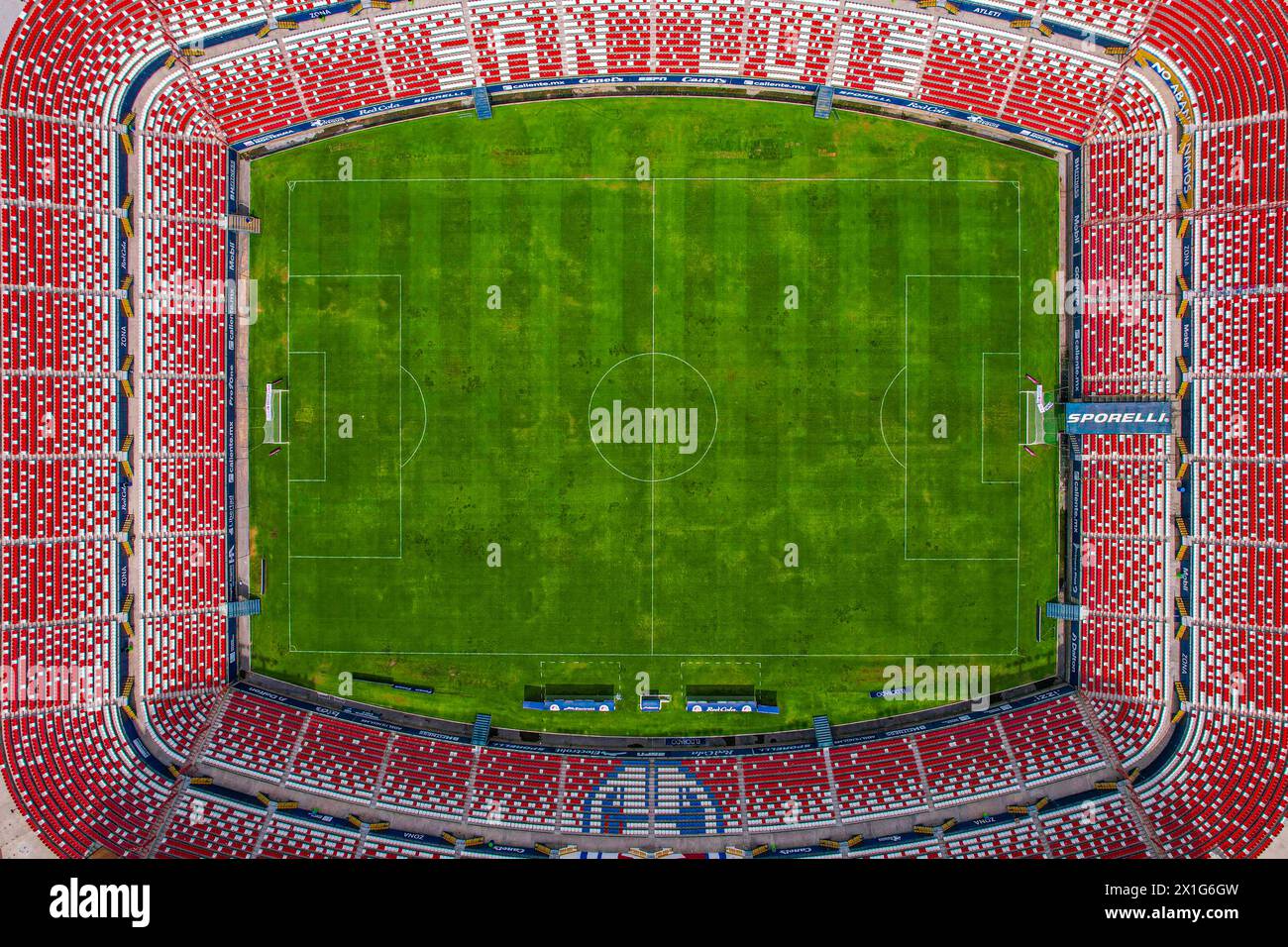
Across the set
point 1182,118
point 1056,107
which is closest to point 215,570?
point 1056,107

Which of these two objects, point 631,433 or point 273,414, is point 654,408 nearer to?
point 631,433

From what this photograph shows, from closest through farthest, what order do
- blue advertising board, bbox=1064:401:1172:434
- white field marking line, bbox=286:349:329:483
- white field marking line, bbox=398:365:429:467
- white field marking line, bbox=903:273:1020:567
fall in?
blue advertising board, bbox=1064:401:1172:434 < white field marking line, bbox=903:273:1020:567 < white field marking line, bbox=286:349:329:483 < white field marking line, bbox=398:365:429:467

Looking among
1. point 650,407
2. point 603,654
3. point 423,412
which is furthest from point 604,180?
point 603,654

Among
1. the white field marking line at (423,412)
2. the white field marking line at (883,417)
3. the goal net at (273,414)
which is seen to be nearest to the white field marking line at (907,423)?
the white field marking line at (883,417)

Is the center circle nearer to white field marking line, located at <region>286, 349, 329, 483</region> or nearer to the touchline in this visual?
the touchline

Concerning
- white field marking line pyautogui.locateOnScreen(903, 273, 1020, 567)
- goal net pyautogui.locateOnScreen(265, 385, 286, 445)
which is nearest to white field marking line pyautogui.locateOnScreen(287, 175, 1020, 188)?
white field marking line pyautogui.locateOnScreen(903, 273, 1020, 567)
